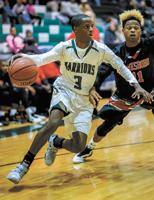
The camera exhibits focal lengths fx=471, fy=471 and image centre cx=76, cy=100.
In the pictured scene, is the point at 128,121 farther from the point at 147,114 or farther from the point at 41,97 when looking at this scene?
the point at 41,97

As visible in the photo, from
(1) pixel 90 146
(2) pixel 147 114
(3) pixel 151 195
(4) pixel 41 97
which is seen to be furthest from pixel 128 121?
(3) pixel 151 195

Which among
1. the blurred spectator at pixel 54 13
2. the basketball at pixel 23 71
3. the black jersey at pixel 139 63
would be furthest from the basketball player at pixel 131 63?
the blurred spectator at pixel 54 13

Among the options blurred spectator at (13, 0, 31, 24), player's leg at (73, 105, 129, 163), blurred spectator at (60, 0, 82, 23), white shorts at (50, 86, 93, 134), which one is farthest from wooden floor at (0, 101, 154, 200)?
blurred spectator at (60, 0, 82, 23)

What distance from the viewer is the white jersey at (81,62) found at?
16.0 feet

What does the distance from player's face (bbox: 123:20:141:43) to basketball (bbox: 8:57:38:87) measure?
3.97 feet

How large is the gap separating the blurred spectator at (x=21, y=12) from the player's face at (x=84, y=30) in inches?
305

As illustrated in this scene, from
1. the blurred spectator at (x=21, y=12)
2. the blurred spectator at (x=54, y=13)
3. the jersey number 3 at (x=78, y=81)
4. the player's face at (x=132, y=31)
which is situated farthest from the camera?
the blurred spectator at (x=54, y=13)

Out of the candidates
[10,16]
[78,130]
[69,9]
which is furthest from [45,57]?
[69,9]

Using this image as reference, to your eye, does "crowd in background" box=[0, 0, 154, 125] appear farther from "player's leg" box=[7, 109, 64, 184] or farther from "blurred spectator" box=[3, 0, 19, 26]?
Answer: "player's leg" box=[7, 109, 64, 184]

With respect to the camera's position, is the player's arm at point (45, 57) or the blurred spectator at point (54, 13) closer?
the player's arm at point (45, 57)

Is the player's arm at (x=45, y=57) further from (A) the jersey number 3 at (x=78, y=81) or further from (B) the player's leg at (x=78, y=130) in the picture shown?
(B) the player's leg at (x=78, y=130)

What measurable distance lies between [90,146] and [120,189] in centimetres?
142

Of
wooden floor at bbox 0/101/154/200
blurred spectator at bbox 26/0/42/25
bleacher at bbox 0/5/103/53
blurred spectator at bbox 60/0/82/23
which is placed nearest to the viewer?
wooden floor at bbox 0/101/154/200

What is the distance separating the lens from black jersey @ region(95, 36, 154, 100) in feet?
17.9
